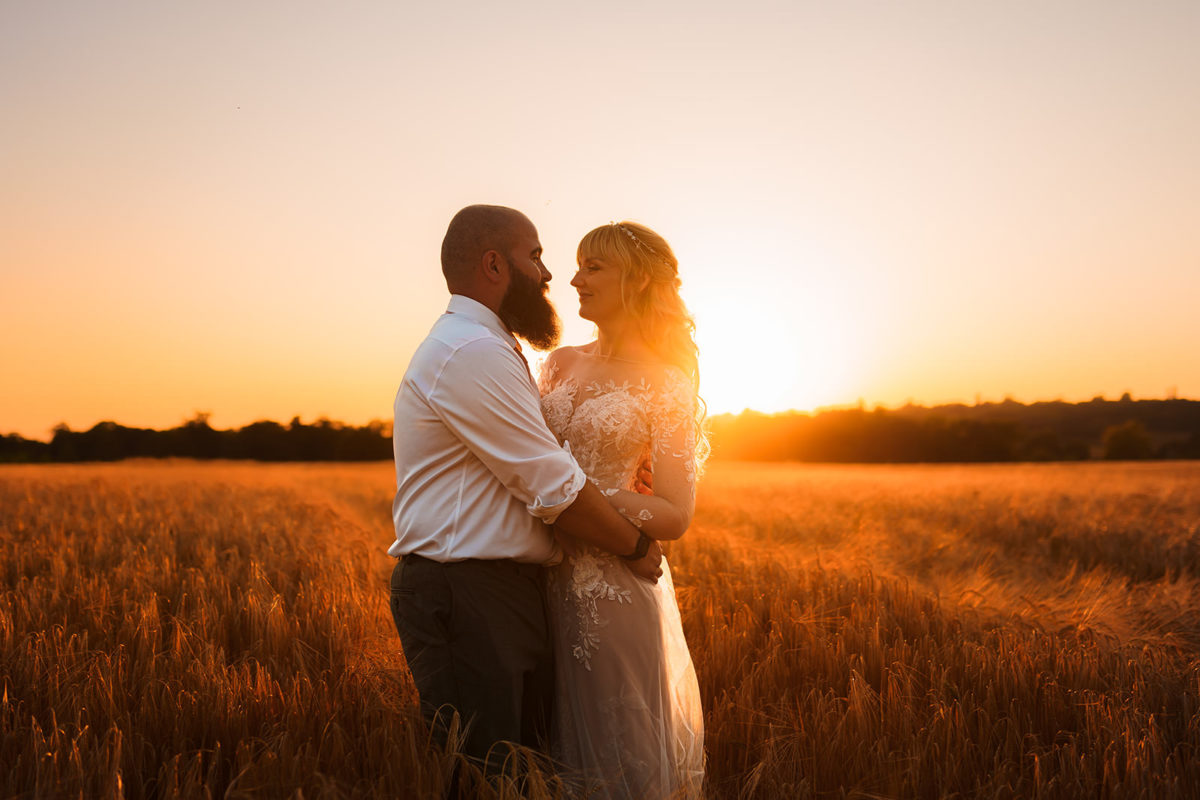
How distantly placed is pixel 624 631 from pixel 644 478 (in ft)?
2.21

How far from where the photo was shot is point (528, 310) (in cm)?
305

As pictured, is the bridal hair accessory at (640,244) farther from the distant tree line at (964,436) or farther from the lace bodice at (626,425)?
the distant tree line at (964,436)

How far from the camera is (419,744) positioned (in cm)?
275

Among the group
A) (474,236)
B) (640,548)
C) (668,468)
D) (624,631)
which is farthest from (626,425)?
(474,236)

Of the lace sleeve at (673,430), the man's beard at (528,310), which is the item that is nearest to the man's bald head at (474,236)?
the man's beard at (528,310)

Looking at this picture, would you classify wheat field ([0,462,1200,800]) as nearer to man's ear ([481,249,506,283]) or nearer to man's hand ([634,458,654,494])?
man's hand ([634,458,654,494])

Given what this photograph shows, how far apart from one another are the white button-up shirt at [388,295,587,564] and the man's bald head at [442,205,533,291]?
0.48 ft

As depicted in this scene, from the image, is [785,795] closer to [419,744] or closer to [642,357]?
[419,744]

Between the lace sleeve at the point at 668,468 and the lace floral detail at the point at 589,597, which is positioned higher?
the lace sleeve at the point at 668,468

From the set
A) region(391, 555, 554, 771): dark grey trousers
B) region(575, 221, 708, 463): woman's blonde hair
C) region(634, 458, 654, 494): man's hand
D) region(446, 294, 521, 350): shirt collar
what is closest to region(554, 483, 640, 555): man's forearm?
region(391, 555, 554, 771): dark grey trousers

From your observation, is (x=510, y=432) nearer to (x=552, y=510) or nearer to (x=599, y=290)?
(x=552, y=510)

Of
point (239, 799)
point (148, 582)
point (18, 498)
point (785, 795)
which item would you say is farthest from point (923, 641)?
point (18, 498)

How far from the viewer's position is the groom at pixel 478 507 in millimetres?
2600

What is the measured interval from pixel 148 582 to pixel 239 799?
377cm
